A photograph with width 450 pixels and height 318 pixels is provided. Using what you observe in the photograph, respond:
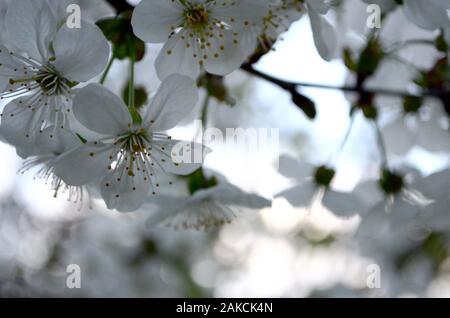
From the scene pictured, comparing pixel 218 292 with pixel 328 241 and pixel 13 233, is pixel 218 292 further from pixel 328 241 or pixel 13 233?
pixel 13 233

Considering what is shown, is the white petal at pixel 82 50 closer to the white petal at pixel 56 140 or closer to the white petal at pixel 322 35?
the white petal at pixel 56 140

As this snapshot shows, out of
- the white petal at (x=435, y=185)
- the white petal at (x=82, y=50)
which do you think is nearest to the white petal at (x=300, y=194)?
the white petal at (x=435, y=185)

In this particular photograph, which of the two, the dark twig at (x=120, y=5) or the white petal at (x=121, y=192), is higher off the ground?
the dark twig at (x=120, y=5)

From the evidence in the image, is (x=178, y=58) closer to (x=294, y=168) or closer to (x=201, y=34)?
(x=201, y=34)

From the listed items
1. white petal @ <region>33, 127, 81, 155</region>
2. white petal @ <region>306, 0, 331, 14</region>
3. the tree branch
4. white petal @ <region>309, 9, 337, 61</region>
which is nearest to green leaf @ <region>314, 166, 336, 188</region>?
the tree branch

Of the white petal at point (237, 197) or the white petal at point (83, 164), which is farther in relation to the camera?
the white petal at point (237, 197)

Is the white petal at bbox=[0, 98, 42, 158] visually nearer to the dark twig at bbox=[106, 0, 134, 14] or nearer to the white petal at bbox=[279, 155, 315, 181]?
the dark twig at bbox=[106, 0, 134, 14]
